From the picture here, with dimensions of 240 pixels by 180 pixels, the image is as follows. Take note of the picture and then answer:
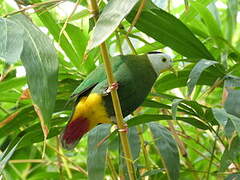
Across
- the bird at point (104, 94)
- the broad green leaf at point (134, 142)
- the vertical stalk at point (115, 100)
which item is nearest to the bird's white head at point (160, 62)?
the bird at point (104, 94)

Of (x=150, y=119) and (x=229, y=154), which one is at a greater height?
(x=150, y=119)

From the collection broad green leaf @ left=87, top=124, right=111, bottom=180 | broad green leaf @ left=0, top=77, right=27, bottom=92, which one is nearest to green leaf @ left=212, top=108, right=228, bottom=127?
broad green leaf @ left=87, top=124, right=111, bottom=180

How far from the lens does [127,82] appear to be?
1171 millimetres

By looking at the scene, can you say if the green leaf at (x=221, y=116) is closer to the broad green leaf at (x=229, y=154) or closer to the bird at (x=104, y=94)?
the broad green leaf at (x=229, y=154)

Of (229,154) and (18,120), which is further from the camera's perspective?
(18,120)

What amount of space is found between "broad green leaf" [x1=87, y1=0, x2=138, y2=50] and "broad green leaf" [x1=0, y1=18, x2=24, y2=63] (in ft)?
0.36

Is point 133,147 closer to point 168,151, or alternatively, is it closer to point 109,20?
point 168,151

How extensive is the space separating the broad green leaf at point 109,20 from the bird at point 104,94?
453mm

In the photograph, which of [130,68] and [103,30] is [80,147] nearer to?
[130,68]

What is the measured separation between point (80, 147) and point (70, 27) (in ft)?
2.58

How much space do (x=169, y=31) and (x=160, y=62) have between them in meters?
0.31

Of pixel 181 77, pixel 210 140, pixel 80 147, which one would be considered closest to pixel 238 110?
pixel 181 77

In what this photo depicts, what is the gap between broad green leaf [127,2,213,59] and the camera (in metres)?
0.92

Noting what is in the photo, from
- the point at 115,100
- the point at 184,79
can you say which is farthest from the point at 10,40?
the point at 184,79
